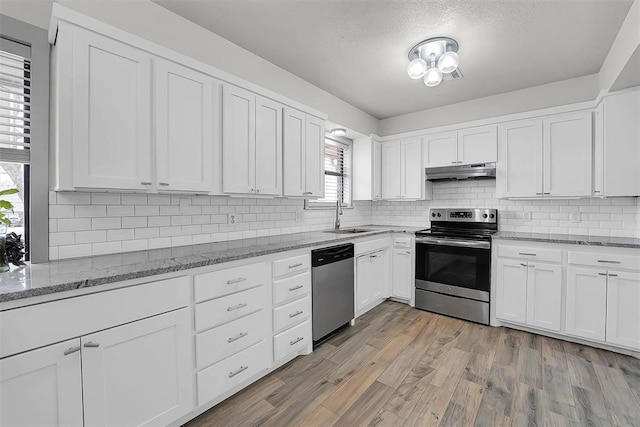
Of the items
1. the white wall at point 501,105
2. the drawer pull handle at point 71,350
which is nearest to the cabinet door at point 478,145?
the white wall at point 501,105

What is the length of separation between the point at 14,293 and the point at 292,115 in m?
2.30

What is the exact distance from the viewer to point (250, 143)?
2387 mm

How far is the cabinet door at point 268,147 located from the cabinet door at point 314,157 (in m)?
0.37

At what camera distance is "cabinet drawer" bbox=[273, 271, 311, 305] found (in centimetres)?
217

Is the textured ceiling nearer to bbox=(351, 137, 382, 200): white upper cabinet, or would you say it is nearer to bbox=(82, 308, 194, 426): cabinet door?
bbox=(351, 137, 382, 200): white upper cabinet

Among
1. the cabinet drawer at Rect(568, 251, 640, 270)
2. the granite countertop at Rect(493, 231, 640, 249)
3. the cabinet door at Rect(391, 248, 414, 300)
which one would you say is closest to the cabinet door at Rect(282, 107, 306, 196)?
the cabinet door at Rect(391, 248, 414, 300)

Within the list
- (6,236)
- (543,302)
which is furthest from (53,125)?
(543,302)

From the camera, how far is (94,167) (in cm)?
160

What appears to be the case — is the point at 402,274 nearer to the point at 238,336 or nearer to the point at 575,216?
the point at 575,216

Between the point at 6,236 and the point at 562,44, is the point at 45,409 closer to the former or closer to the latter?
the point at 6,236

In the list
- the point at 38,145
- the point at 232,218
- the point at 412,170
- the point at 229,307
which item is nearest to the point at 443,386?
the point at 229,307

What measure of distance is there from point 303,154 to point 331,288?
1377 millimetres

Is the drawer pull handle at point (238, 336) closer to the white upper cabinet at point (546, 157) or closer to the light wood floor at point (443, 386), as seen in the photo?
the light wood floor at point (443, 386)

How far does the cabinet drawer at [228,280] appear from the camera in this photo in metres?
1.69
